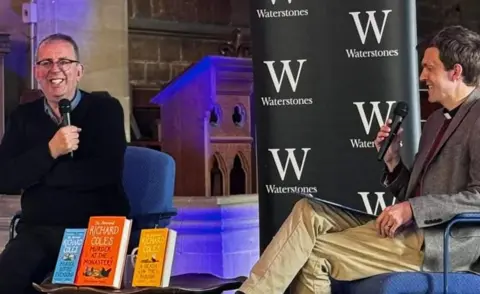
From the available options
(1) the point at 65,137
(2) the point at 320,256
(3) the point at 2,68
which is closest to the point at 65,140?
(1) the point at 65,137

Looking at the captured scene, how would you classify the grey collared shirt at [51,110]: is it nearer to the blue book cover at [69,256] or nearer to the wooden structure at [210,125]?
the blue book cover at [69,256]

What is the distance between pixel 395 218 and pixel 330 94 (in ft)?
3.00

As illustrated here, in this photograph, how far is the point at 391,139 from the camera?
8.25 feet

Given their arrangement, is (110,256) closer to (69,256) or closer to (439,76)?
(69,256)

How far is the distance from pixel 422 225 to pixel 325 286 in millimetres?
325

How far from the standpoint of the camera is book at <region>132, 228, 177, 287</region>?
2.30 meters

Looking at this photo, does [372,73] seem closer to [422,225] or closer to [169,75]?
[422,225]

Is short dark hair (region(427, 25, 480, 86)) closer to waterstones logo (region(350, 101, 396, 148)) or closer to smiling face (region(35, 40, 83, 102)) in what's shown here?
waterstones logo (region(350, 101, 396, 148))

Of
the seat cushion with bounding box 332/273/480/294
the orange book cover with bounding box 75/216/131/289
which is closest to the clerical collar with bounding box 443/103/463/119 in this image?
the seat cushion with bounding box 332/273/480/294

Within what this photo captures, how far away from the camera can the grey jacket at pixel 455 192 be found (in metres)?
2.29

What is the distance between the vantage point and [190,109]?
440cm

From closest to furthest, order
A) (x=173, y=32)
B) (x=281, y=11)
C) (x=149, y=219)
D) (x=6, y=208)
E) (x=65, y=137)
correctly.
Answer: (x=65, y=137) < (x=149, y=219) < (x=281, y=11) < (x=6, y=208) < (x=173, y=32)

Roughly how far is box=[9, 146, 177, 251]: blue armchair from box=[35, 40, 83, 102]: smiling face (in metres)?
0.40

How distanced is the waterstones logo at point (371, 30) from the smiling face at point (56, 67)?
1.05 metres
